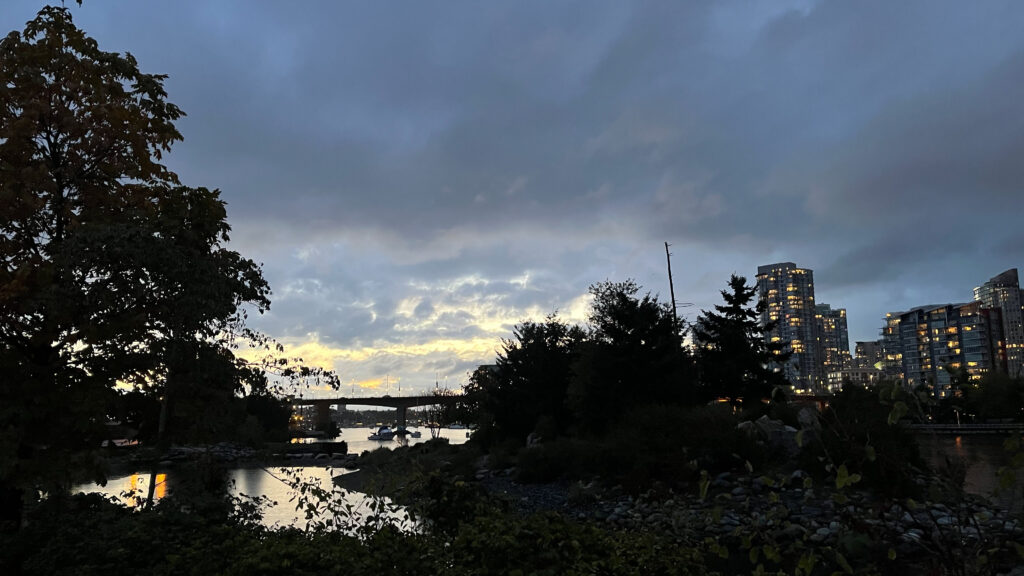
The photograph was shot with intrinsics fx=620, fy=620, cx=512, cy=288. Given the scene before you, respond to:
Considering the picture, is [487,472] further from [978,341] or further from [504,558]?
[978,341]

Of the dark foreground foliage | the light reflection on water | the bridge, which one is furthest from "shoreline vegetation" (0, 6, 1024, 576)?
the bridge

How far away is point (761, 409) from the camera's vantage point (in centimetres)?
2814

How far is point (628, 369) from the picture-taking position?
2920 cm

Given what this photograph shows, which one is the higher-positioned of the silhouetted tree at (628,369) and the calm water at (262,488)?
the silhouetted tree at (628,369)

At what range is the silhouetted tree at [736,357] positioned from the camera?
122 feet

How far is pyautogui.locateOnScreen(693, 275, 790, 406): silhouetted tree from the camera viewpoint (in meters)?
37.1

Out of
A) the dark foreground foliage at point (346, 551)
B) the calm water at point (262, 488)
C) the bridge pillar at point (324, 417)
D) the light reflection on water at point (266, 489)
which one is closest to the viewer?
the dark foreground foliage at point (346, 551)

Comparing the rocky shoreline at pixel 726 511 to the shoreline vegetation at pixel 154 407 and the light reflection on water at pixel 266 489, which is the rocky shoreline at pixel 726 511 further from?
the light reflection on water at pixel 266 489

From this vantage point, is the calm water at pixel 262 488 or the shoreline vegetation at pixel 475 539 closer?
the shoreline vegetation at pixel 475 539

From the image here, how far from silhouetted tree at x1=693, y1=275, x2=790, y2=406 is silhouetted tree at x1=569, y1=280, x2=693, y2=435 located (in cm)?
762

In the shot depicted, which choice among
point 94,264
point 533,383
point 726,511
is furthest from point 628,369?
point 94,264

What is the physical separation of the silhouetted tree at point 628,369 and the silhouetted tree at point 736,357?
7616 millimetres

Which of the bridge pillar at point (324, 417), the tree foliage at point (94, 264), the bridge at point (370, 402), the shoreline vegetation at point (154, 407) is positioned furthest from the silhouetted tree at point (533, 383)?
the bridge pillar at point (324, 417)

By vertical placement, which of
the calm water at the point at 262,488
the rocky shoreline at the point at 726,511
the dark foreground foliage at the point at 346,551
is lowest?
the calm water at the point at 262,488
